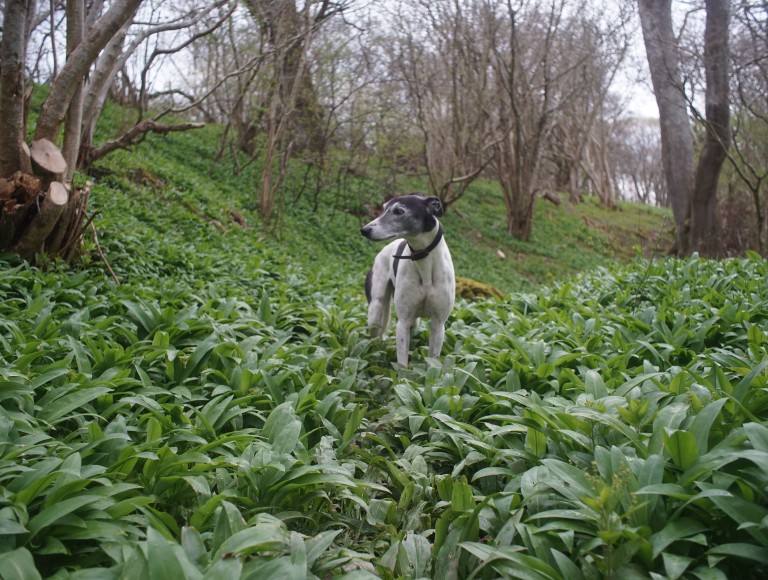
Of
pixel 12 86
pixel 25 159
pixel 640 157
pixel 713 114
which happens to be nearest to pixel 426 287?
pixel 25 159

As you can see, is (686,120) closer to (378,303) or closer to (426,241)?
(378,303)

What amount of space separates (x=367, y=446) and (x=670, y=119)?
11415mm

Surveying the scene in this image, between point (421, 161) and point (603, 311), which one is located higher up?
point (421, 161)

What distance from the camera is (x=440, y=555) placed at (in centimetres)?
237

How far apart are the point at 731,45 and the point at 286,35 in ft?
28.2

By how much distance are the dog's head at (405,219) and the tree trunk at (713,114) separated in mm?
7178

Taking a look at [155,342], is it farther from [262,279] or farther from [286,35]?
[286,35]

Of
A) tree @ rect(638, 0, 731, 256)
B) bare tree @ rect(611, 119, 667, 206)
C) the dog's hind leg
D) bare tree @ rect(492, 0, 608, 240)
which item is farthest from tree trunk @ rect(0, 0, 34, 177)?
bare tree @ rect(611, 119, 667, 206)

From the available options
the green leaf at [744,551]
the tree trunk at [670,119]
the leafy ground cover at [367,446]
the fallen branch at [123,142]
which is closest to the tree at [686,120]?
the tree trunk at [670,119]

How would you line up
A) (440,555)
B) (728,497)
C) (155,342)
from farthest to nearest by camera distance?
(155,342) < (440,555) < (728,497)

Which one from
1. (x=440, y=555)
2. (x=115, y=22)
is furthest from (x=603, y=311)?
(x=115, y=22)

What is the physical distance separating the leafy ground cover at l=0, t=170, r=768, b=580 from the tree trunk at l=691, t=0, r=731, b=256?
5.53 m

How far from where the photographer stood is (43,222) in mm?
5359

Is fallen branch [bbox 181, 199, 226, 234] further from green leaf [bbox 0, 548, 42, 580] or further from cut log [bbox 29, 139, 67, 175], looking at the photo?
green leaf [bbox 0, 548, 42, 580]
